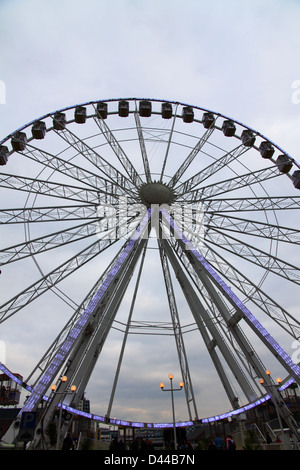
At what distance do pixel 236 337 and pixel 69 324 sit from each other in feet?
29.8

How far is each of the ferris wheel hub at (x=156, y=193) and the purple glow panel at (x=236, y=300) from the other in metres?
0.75

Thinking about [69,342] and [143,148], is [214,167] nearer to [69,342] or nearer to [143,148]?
[143,148]

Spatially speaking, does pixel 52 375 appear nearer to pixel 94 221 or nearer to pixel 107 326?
pixel 107 326

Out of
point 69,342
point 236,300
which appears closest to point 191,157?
point 236,300

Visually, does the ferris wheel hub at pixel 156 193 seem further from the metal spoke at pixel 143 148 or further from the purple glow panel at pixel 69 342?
the purple glow panel at pixel 69 342

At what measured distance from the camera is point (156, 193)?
19.5m

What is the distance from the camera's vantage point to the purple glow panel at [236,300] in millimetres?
14578

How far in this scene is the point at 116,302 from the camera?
1867 cm

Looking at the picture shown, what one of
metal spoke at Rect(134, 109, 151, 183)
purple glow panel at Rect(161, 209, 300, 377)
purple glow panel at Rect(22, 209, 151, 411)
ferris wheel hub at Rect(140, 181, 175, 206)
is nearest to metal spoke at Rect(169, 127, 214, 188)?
ferris wheel hub at Rect(140, 181, 175, 206)

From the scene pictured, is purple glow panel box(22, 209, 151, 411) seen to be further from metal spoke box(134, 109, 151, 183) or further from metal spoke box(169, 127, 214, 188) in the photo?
metal spoke box(169, 127, 214, 188)

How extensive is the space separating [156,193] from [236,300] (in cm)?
791

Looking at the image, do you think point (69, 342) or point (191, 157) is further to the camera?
point (191, 157)
